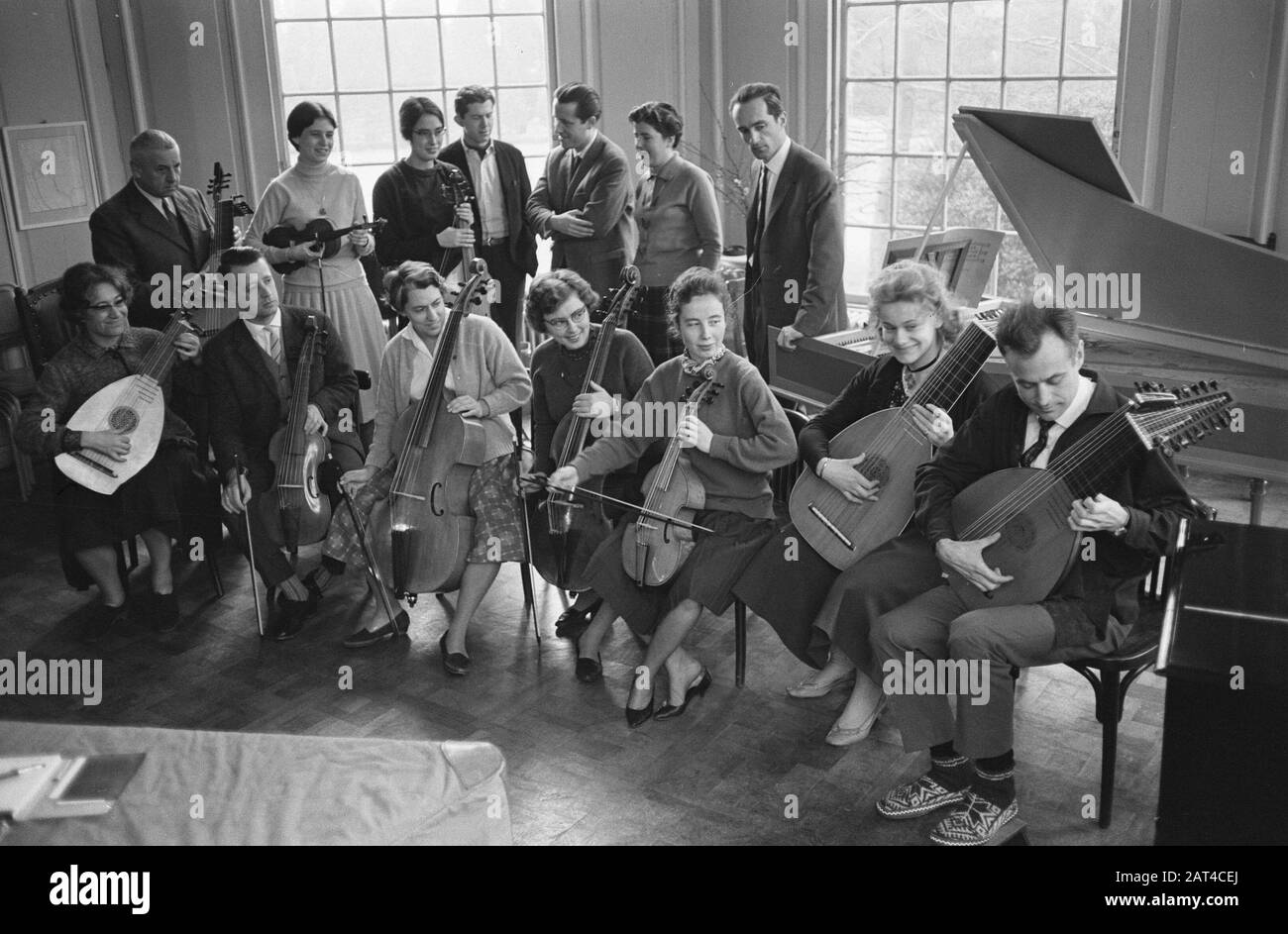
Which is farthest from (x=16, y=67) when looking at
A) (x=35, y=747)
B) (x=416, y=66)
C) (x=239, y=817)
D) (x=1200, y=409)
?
(x=1200, y=409)

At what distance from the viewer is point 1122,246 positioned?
361 centimetres

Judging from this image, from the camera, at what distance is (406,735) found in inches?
126

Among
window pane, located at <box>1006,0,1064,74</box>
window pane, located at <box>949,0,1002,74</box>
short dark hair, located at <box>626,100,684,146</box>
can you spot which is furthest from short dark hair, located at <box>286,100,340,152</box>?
window pane, located at <box>1006,0,1064,74</box>

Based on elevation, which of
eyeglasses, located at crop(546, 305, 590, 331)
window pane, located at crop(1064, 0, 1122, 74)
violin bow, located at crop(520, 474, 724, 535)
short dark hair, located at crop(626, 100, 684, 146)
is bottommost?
violin bow, located at crop(520, 474, 724, 535)

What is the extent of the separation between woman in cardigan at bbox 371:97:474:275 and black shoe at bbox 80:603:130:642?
5.32ft

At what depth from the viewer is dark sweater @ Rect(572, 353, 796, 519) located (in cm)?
322

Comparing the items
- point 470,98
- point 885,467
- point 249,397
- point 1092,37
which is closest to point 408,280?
point 249,397

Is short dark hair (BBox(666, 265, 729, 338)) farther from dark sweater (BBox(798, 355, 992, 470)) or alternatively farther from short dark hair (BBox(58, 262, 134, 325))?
short dark hair (BBox(58, 262, 134, 325))

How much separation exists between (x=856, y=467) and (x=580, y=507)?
0.82 meters

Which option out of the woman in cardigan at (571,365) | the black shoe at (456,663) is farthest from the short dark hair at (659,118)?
the black shoe at (456,663)

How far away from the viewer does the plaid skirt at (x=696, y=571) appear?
319 cm
